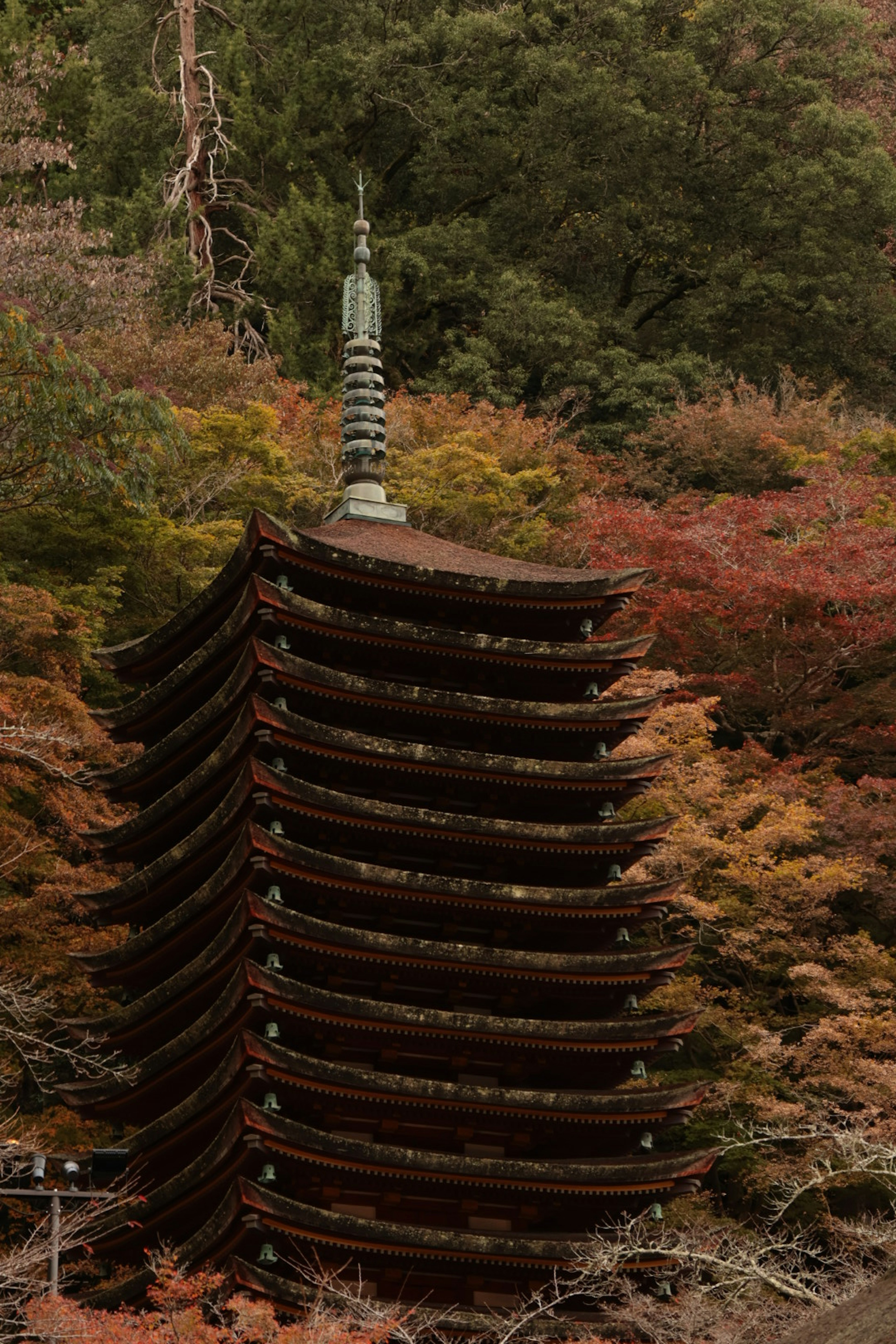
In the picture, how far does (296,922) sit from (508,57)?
1523 inches

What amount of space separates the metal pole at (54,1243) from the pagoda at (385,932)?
89.6 inches

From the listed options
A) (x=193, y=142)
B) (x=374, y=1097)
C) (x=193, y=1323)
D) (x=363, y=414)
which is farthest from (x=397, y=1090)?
(x=193, y=142)

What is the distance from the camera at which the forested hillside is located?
28766mm

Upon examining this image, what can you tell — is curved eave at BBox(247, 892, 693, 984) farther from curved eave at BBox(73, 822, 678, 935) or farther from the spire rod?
the spire rod

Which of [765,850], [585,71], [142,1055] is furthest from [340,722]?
[585,71]

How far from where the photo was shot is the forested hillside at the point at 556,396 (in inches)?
1133

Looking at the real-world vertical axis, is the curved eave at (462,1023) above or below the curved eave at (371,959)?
below

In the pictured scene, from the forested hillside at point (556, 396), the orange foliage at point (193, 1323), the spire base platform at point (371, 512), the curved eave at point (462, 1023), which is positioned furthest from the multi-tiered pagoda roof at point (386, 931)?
the forested hillside at point (556, 396)

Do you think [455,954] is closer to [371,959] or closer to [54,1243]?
[371,959]

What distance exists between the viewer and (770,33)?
5559 centimetres

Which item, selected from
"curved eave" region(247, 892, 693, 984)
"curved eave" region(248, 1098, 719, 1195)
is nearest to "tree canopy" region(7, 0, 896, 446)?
"curved eave" region(247, 892, 693, 984)

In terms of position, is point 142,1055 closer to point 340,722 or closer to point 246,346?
point 340,722

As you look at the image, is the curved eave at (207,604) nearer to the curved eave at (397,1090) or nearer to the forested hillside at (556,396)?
the forested hillside at (556,396)

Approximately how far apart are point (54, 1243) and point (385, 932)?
690cm
